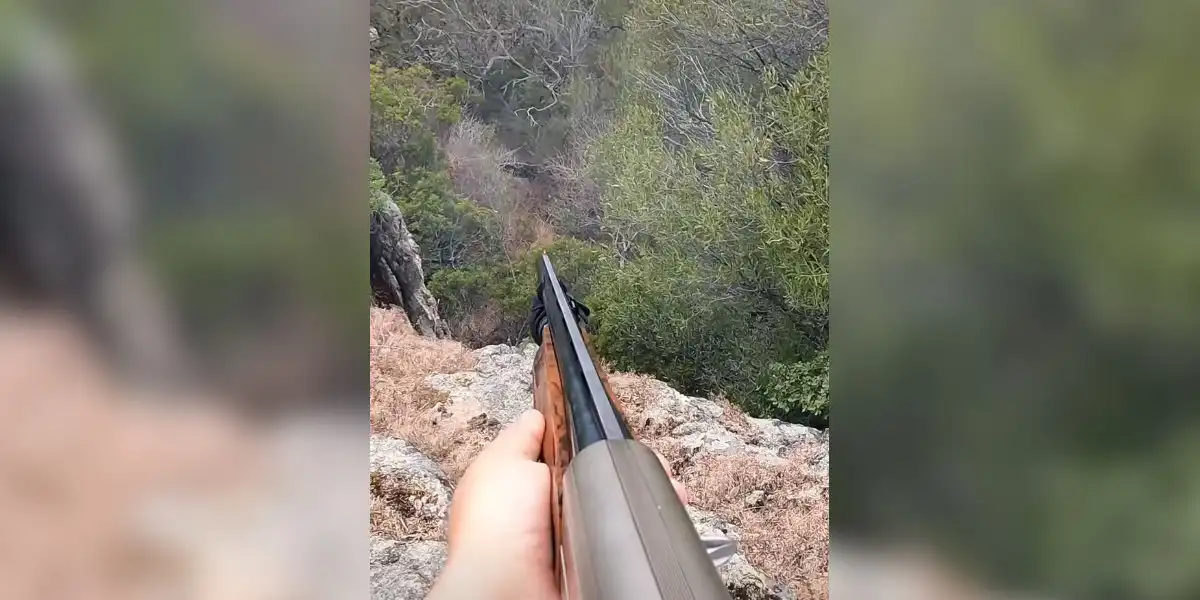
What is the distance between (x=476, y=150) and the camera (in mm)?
1666

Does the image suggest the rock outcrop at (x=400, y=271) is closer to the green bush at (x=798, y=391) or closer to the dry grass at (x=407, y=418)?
the dry grass at (x=407, y=418)

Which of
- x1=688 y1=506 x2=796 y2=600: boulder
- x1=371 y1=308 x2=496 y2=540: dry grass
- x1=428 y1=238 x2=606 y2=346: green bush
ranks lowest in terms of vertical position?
x1=688 y1=506 x2=796 y2=600: boulder

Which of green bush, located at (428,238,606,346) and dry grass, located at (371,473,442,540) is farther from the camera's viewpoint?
green bush, located at (428,238,606,346)

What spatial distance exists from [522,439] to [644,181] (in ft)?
2.48

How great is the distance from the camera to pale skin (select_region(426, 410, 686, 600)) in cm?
107
